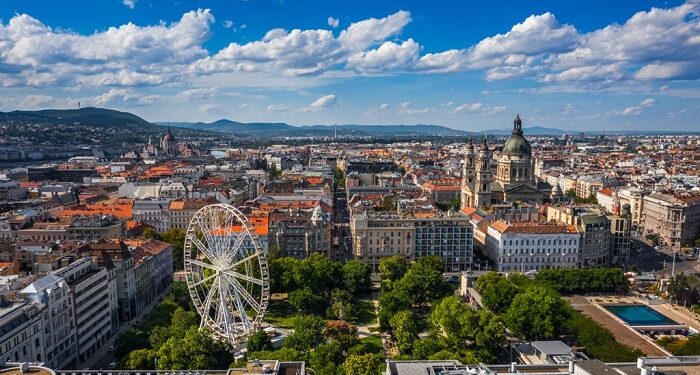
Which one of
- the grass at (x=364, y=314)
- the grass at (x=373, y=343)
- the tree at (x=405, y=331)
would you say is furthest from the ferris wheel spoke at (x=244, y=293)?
the tree at (x=405, y=331)

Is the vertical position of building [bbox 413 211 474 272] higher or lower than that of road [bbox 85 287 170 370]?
higher

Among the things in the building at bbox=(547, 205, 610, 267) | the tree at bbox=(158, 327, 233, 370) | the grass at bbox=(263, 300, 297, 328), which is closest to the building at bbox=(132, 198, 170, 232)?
the grass at bbox=(263, 300, 297, 328)

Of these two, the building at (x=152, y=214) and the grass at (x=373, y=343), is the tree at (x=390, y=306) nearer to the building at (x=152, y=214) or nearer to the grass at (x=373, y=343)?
the grass at (x=373, y=343)

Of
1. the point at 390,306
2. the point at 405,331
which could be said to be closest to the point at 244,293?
the point at 390,306

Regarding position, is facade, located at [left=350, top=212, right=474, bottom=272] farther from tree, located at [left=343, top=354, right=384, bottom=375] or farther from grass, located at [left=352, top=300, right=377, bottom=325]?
tree, located at [left=343, top=354, right=384, bottom=375]

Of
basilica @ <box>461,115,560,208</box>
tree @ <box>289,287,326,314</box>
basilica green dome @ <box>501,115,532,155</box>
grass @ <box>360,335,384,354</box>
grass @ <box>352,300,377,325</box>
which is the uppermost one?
basilica green dome @ <box>501,115,532,155</box>
